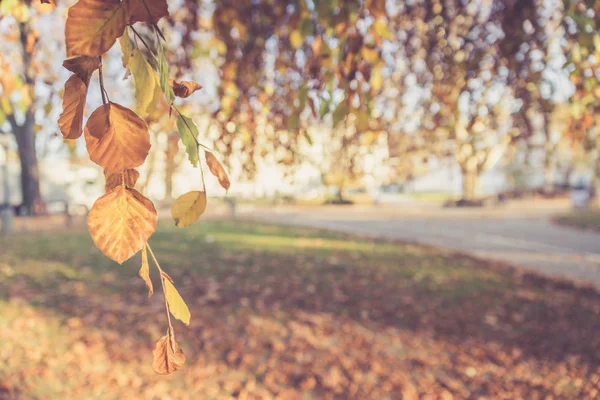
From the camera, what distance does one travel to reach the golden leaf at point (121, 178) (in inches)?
27.2

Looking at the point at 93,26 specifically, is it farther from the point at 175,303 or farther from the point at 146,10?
the point at 175,303

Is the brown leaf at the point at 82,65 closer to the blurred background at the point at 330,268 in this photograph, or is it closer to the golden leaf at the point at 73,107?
the golden leaf at the point at 73,107

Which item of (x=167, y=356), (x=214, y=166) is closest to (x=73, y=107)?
(x=214, y=166)

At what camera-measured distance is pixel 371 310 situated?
5059mm

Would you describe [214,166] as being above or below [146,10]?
below

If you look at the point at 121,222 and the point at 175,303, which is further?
the point at 175,303

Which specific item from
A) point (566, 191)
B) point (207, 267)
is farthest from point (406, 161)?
point (566, 191)

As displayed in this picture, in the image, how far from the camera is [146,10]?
62 cm

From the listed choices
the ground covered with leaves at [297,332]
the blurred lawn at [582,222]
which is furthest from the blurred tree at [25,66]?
the blurred lawn at [582,222]

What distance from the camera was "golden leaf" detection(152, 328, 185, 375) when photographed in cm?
76

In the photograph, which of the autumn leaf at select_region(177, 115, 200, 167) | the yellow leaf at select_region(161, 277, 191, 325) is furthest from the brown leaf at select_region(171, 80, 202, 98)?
the yellow leaf at select_region(161, 277, 191, 325)

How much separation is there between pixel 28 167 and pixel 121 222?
17.3m

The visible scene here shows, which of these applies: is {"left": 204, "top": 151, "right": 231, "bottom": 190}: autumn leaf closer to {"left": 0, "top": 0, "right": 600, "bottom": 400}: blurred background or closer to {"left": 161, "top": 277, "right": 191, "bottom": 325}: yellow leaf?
{"left": 161, "top": 277, "right": 191, "bottom": 325}: yellow leaf

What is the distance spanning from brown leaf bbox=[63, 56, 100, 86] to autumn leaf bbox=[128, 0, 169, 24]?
8cm
